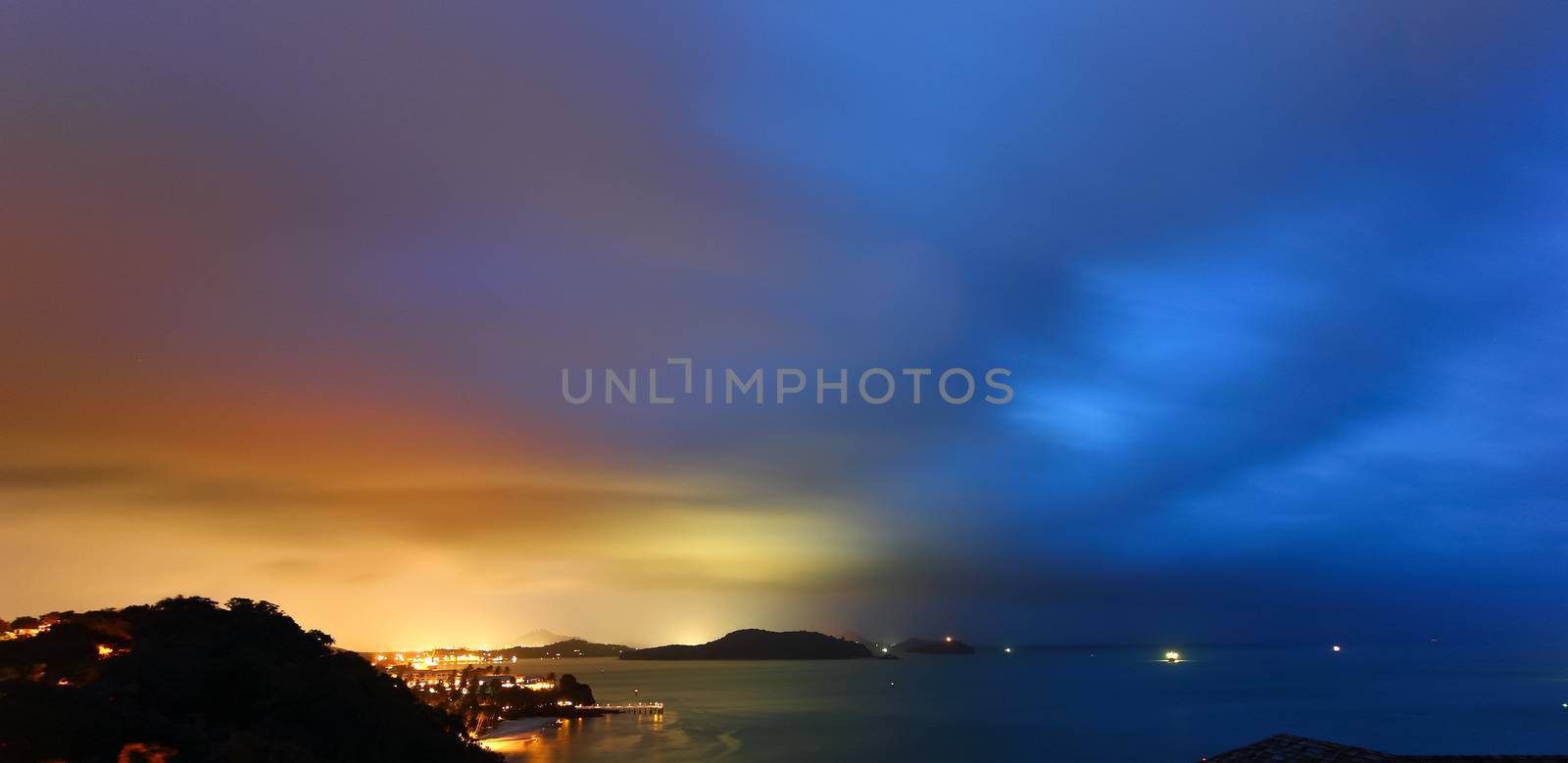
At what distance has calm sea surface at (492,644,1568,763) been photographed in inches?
2603

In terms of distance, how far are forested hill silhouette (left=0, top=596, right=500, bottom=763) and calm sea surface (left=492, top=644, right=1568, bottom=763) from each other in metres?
35.9

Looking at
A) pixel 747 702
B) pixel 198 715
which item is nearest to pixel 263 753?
pixel 198 715

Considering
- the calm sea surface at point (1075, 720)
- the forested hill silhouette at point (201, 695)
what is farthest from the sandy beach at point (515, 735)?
the forested hill silhouette at point (201, 695)

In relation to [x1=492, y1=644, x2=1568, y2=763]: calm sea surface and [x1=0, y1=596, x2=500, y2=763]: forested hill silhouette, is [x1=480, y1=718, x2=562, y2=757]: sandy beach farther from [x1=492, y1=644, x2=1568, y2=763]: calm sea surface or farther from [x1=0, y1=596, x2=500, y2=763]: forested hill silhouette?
[x1=0, y1=596, x2=500, y2=763]: forested hill silhouette

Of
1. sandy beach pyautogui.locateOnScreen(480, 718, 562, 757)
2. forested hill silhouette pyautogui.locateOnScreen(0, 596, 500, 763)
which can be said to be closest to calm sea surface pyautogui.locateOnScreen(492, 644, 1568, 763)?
sandy beach pyautogui.locateOnScreen(480, 718, 562, 757)

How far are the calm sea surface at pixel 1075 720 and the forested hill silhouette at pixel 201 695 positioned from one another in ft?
118

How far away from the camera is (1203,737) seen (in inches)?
2798

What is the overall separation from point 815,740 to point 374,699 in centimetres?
5151

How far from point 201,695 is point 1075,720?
79559 mm

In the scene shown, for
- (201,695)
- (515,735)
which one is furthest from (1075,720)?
(201,695)

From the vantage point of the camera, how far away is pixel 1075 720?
85.8 meters

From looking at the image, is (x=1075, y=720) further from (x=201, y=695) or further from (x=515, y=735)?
(x=201, y=695)

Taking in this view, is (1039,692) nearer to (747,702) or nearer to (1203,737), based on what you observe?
(747,702)

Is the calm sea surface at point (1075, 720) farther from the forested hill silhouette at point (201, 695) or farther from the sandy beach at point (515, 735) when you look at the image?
the forested hill silhouette at point (201, 695)
